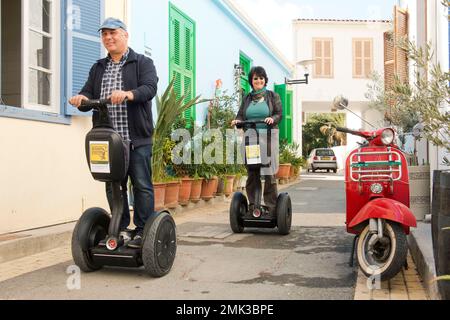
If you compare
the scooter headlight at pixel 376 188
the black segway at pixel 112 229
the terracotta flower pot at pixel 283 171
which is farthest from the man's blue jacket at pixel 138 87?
the terracotta flower pot at pixel 283 171

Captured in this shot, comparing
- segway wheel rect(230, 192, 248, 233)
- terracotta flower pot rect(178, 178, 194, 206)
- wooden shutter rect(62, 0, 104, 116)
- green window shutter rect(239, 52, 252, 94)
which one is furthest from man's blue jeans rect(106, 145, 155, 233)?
green window shutter rect(239, 52, 252, 94)

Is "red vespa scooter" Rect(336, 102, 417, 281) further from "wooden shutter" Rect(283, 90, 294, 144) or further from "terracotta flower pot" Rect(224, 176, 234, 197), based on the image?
"wooden shutter" Rect(283, 90, 294, 144)

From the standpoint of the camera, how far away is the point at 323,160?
91.0 ft

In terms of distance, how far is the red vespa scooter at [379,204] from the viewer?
3398mm

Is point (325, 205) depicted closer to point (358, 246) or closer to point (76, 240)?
point (358, 246)

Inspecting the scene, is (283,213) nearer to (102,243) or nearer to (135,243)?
(135,243)

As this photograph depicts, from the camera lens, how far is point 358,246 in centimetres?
361

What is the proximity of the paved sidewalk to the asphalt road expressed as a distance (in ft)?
0.23

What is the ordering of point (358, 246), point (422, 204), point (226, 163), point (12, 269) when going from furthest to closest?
1. point (226, 163)
2. point (422, 204)
3. point (12, 269)
4. point (358, 246)

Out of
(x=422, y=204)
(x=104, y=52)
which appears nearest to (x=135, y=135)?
(x=104, y=52)

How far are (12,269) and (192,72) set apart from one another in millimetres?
6497

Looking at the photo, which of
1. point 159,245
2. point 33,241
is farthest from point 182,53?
point 159,245

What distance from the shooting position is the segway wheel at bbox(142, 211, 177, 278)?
11.6ft
